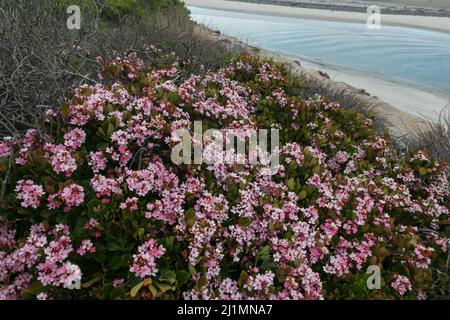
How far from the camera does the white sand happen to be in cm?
2525

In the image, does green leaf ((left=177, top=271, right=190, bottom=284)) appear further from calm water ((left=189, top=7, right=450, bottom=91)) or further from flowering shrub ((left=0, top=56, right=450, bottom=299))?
calm water ((left=189, top=7, right=450, bottom=91))

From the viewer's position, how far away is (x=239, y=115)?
4.28 meters

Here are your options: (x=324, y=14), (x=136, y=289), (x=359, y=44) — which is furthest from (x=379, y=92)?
(x=324, y=14)

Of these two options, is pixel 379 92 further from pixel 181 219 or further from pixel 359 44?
pixel 181 219

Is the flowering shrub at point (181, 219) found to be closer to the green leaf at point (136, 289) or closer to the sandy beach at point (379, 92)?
the green leaf at point (136, 289)

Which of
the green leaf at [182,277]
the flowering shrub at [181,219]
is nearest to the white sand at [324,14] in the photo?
the flowering shrub at [181,219]

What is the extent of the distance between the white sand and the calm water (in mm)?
2007

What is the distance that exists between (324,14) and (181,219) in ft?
101

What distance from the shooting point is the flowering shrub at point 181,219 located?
2.54 m

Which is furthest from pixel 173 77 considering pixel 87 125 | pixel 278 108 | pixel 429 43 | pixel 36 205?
pixel 429 43

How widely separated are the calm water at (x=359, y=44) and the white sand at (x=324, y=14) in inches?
79.0

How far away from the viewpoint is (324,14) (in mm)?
30141

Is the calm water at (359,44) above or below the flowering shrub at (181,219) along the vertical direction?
above
